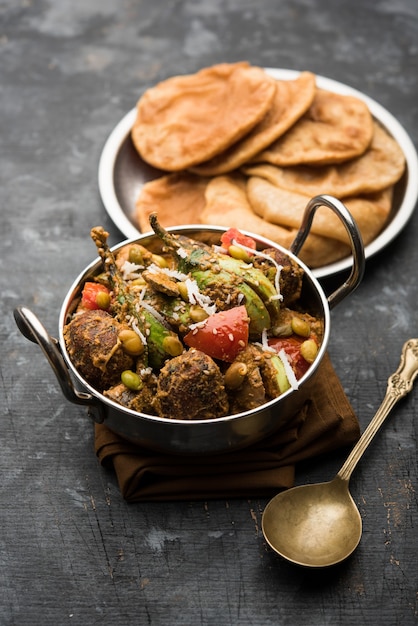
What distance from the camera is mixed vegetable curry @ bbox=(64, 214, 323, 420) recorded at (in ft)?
9.05

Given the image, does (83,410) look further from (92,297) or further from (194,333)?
(194,333)

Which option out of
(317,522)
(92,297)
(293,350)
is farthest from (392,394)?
(92,297)

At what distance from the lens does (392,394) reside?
3367mm

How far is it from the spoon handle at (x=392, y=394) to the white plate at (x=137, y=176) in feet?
1.98

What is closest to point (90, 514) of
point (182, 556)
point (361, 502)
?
point (182, 556)

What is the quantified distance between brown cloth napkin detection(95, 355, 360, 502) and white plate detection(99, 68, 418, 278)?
1.06 m

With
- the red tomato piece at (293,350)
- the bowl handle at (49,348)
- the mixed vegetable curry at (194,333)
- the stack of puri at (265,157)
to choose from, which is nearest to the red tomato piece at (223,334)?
the mixed vegetable curry at (194,333)

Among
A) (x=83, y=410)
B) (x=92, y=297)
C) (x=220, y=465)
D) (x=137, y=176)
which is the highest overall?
(x=92, y=297)

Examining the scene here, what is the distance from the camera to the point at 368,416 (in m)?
3.39

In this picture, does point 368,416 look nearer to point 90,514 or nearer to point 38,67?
point 90,514

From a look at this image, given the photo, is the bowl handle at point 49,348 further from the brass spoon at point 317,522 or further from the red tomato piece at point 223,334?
the brass spoon at point 317,522

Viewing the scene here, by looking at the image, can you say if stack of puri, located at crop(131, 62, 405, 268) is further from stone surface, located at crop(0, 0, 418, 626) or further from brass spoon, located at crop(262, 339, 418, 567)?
brass spoon, located at crop(262, 339, 418, 567)

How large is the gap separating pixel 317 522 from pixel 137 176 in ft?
8.16

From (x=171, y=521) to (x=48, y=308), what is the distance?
1.49 metres
